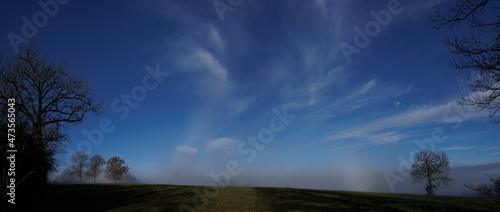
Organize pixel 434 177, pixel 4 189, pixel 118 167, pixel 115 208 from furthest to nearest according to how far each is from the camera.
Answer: pixel 118 167 → pixel 434 177 → pixel 115 208 → pixel 4 189

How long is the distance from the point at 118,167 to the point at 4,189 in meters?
68.8

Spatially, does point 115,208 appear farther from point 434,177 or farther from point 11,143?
point 434,177

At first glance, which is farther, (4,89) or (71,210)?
(4,89)

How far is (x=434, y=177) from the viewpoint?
5050cm

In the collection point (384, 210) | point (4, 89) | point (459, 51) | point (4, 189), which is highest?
point (4, 89)

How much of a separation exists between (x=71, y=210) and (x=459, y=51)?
2359cm

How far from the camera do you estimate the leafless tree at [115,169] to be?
7006cm

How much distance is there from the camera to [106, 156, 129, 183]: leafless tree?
7006cm

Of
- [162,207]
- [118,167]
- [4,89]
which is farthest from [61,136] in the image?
[118,167]

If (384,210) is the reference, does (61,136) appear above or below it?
above

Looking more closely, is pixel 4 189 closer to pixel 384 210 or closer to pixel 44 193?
pixel 44 193

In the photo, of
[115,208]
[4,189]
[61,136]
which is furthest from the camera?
[61,136]

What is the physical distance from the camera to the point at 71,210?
14.5 meters

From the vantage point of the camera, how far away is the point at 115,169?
2758 inches
